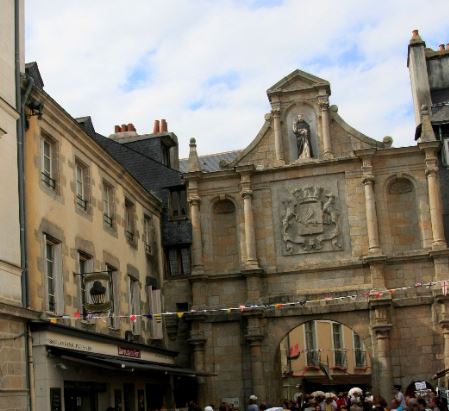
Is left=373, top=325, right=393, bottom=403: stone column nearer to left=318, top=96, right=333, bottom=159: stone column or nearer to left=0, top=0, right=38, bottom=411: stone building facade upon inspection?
left=318, top=96, right=333, bottom=159: stone column

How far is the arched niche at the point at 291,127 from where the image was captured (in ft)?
79.1

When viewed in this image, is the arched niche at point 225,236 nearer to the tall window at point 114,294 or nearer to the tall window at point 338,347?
the tall window at point 114,294

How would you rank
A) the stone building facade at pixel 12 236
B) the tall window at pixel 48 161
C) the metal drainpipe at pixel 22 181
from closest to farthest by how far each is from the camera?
the stone building facade at pixel 12 236 → the metal drainpipe at pixel 22 181 → the tall window at pixel 48 161

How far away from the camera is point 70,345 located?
50.4 feet

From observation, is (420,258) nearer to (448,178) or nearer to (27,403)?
(448,178)

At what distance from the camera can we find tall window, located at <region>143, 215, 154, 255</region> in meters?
23.1

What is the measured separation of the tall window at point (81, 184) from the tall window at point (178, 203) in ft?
21.2

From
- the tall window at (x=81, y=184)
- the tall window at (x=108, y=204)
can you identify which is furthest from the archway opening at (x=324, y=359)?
the tall window at (x=81, y=184)

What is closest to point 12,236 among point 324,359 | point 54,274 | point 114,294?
point 54,274

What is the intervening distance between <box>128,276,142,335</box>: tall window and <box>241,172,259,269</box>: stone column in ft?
11.1

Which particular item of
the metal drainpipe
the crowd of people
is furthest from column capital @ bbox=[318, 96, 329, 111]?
the metal drainpipe

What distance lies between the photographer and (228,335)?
23.3m

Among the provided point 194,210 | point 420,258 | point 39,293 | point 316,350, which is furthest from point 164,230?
point 316,350

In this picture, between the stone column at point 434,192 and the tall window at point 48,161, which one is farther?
the stone column at point 434,192
